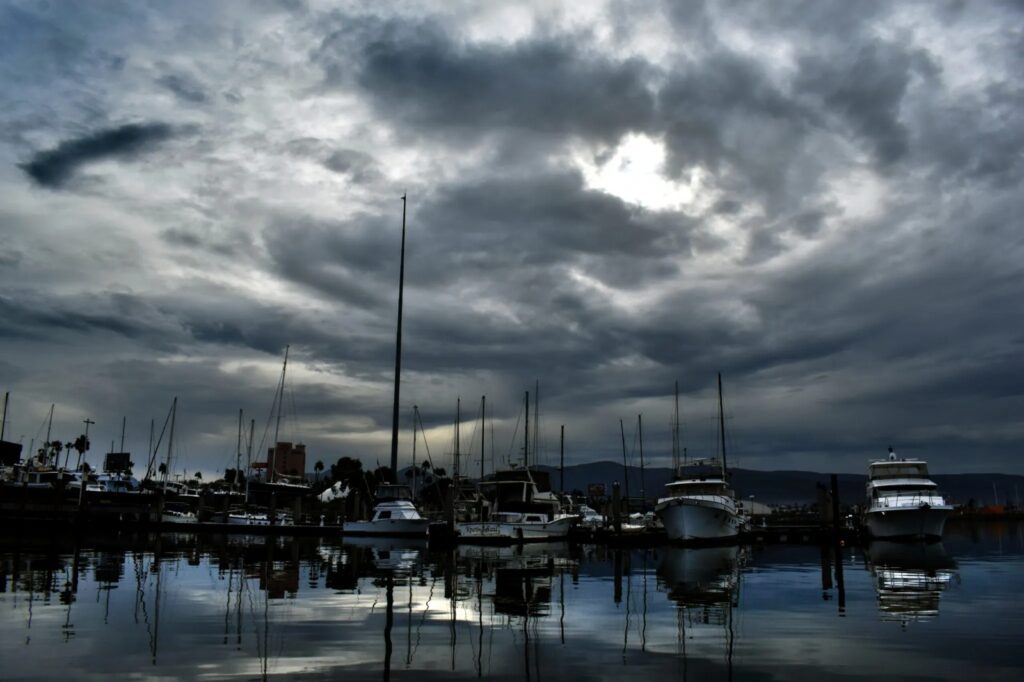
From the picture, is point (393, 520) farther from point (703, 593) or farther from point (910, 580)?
point (910, 580)

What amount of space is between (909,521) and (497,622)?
53.0 metres

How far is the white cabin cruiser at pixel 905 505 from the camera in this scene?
60.4 metres

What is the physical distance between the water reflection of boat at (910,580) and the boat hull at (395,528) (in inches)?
1298

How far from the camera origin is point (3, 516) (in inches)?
3095

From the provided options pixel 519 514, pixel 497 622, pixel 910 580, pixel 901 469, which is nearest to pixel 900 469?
pixel 901 469

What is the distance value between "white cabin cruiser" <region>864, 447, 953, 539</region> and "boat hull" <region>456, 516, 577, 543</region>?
25.9 m

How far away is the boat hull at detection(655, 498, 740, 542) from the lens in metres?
54.9

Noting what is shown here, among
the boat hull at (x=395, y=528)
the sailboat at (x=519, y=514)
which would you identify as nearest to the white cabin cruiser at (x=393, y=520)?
the boat hull at (x=395, y=528)

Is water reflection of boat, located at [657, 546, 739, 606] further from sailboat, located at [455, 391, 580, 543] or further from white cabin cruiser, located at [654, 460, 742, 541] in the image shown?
sailboat, located at [455, 391, 580, 543]

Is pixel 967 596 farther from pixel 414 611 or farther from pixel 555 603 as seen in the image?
pixel 414 611

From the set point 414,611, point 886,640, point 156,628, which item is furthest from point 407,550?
point 886,640

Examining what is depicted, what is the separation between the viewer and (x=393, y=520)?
6425 centimetres

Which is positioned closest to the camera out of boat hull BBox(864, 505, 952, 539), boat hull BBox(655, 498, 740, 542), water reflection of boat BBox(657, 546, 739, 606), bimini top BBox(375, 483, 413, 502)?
water reflection of boat BBox(657, 546, 739, 606)

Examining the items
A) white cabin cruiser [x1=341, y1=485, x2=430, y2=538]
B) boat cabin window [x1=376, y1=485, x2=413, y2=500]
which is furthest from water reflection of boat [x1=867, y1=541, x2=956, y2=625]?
boat cabin window [x1=376, y1=485, x2=413, y2=500]
